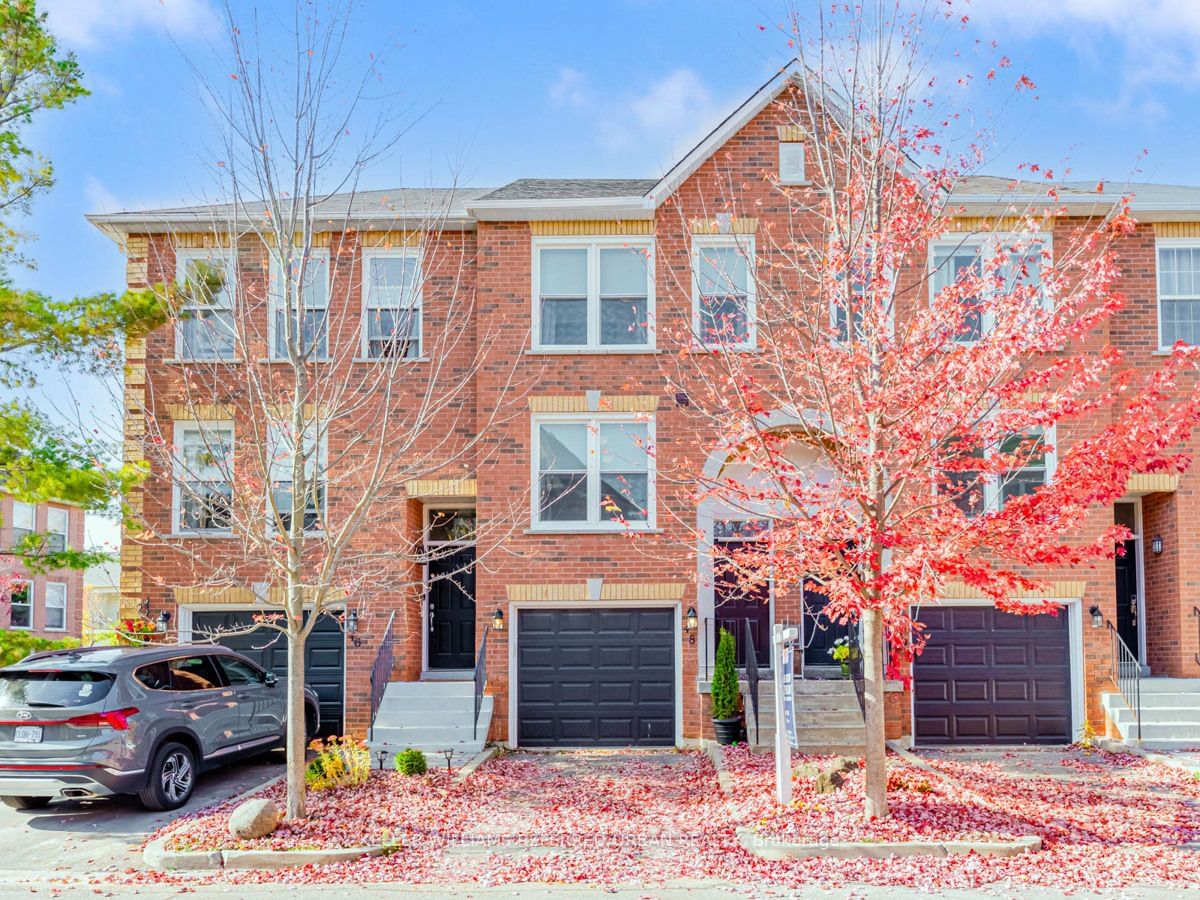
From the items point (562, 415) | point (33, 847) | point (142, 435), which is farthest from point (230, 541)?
point (33, 847)

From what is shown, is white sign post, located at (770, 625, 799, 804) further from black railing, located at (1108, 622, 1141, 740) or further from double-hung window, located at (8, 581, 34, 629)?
double-hung window, located at (8, 581, 34, 629)

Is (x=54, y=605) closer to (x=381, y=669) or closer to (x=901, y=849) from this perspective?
(x=381, y=669)

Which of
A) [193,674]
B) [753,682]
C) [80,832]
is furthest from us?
[753,682]

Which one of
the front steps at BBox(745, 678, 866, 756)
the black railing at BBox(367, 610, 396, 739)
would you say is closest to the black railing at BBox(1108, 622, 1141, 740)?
the front steps at BBox(745, 678, 866, 756)

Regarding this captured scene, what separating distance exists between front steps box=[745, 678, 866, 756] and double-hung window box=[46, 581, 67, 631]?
98.9 ft

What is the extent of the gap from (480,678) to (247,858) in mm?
6315

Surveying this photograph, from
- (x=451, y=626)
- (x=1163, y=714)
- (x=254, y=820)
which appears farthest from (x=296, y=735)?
(x=1163, y=714)

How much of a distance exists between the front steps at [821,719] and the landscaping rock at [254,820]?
21.6 feet

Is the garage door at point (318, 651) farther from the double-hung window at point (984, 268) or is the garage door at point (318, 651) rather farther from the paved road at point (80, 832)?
the double-hung window at point (984, 268)

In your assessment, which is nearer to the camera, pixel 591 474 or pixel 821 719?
pixel 821 719

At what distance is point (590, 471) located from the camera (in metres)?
16.5

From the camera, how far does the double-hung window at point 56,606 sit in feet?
124

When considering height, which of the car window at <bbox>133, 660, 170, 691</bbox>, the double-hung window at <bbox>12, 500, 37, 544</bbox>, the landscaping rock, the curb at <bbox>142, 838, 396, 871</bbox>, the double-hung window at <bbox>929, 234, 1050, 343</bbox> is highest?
the double-hung window at <bbox>929, 234, 1050, 343</bbox>

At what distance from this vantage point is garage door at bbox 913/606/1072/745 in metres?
16.2
